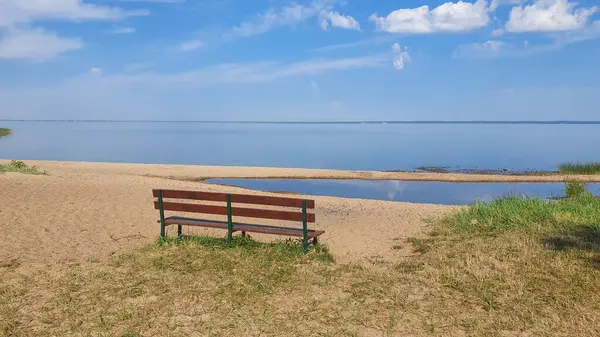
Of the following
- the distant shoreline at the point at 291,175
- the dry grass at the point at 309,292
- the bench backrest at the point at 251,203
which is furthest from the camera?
the distant shoreline at the point at 291,175

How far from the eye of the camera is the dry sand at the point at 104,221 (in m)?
9.37

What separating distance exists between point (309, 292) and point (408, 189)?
24.4m

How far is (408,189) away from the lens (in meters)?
30.0

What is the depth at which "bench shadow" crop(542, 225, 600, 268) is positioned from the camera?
26.8 ft

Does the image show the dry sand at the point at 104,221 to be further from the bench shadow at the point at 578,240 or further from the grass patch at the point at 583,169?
the grass patch at the point at 583,169

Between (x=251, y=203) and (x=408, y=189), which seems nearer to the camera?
(x=251, y=203)

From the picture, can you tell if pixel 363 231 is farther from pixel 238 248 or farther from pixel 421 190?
pixel 421 190

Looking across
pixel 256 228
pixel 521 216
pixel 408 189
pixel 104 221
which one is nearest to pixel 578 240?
pixel 521 216

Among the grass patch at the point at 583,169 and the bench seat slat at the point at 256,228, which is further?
the grass patch at the point at 583,169

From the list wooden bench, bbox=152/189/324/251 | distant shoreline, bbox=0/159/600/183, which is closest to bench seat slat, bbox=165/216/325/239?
wooden bench, bbox=152/189/324/251

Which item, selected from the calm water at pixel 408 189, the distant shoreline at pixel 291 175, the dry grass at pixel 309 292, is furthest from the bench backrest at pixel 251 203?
the distant shoreline at pixel 291 175

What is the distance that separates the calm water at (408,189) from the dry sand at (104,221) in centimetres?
829

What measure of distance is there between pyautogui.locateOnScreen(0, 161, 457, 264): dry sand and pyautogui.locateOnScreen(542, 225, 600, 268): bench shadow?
2.84m

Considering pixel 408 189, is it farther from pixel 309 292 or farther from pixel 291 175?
pixel 309 292
